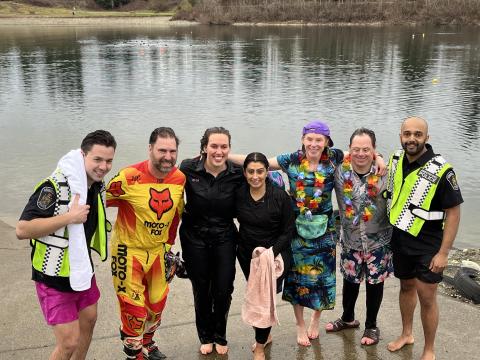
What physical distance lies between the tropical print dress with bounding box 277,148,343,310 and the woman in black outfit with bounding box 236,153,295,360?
0.23 m

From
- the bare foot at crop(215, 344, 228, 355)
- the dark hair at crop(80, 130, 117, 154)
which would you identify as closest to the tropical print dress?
the bare foot at crop(215, 344, 228, 355)

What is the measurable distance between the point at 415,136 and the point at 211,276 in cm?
196

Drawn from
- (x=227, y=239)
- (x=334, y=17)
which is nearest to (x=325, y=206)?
(x=227, y=239)

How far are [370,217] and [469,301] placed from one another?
79.9 inches

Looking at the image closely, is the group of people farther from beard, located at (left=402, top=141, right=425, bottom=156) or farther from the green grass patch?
the green grass patch

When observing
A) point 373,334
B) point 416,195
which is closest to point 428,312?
point 373,334

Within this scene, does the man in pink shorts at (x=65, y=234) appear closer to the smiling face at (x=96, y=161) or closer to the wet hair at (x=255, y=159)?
the smiling face at (x=96, y=161)

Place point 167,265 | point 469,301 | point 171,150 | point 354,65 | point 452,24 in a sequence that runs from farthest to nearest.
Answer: point 452,24
point 354,65
point 469,301
point 167,265
point 171,150

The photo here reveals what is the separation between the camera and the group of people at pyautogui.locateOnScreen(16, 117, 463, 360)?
12.6ft

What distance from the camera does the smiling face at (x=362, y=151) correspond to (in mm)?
4191

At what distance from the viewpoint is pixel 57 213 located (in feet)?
11.0

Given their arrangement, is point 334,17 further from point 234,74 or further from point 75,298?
point 75,298

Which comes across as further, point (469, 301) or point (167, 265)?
point (469, 301)

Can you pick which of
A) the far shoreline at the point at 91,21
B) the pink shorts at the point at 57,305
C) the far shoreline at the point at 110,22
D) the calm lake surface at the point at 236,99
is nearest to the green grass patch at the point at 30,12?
the far shoreline at the point at 110,22
